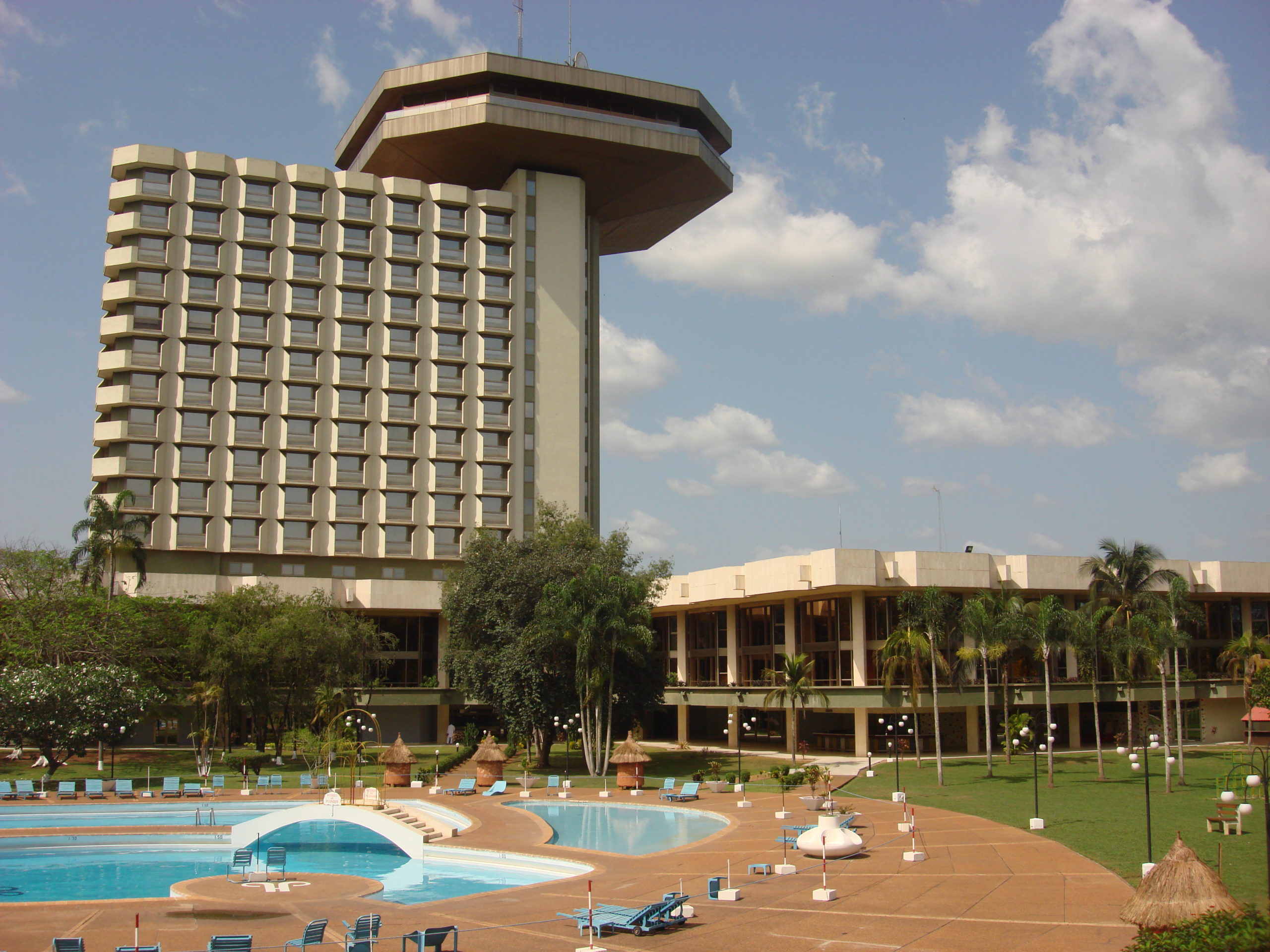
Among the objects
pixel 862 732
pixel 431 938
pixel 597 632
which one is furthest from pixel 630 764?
pixel 431 938

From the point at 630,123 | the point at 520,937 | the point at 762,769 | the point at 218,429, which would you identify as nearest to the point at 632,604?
the point at 762,769

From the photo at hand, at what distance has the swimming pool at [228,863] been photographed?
31547 mm

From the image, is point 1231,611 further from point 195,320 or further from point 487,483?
point 195,320

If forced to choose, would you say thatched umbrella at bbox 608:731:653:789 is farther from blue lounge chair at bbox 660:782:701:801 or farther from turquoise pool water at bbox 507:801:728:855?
turquoise pool water at bbox 507:801:728:855

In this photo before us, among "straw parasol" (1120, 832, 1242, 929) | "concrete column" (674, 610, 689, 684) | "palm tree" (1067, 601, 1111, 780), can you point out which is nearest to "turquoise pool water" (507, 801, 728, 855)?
"straw parasol" (1120, 832, 1242, 929)

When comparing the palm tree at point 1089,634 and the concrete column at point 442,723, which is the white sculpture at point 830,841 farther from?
the concrete column at point 442,723

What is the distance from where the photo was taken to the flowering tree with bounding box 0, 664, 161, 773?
52.1 metres

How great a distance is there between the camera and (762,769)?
58.9 meters

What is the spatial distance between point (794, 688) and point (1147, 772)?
32614mm

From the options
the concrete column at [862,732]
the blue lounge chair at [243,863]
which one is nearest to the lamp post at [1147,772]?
the concrete column at [862,732]

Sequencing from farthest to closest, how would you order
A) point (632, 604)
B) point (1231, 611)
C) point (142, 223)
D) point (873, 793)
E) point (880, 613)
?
point (142, 223) < point (1231, 611) < point (880, 613) < point (632, 604) < point (873, 793)

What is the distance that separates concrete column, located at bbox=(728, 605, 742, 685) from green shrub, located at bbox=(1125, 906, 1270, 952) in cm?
6141

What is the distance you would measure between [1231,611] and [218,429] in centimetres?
7635

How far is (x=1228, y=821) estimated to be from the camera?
105ft
